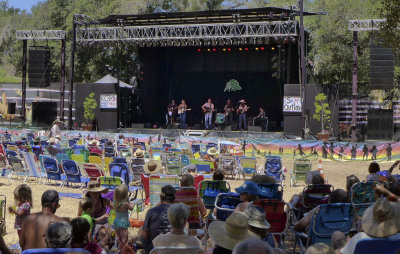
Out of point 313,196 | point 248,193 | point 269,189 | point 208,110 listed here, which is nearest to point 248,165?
point 269,189

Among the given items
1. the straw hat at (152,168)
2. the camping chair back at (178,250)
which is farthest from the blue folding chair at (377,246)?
the straw hat at (152,168)

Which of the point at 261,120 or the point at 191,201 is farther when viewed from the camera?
→ the point at 261,120

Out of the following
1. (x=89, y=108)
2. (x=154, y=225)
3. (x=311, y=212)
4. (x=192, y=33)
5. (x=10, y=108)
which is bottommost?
(x=154, y=225)

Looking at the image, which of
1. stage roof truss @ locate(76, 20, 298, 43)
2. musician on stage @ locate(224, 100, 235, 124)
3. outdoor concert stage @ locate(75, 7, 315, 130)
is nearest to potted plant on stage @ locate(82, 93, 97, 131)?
outdoor concert stage @ locate(75, 7, 315, 130)

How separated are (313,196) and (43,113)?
25.5 m

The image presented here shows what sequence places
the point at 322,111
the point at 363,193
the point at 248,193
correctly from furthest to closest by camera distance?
1. the point at 322,111
2. the point at 363,193
3. the point at 248,193

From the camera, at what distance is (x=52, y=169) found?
1173 centimetres

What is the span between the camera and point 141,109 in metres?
30.5

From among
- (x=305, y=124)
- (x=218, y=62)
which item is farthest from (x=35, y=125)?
(x=305, y=124)

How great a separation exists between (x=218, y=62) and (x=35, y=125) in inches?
402

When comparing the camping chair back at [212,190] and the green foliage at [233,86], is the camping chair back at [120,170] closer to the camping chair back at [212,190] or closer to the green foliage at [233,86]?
the camping chair back at [212,190]

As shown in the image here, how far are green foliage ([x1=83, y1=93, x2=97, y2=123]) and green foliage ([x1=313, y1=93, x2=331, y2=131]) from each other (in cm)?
1128

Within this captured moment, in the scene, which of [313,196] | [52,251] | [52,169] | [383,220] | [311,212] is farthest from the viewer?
[52,169]

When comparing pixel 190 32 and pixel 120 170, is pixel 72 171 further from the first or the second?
pixel 190 32
